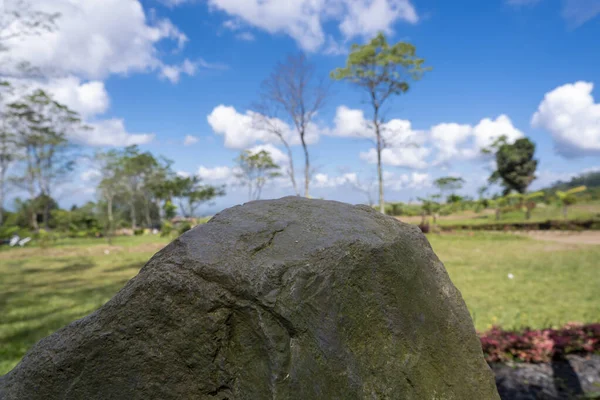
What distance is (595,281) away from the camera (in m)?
8.78

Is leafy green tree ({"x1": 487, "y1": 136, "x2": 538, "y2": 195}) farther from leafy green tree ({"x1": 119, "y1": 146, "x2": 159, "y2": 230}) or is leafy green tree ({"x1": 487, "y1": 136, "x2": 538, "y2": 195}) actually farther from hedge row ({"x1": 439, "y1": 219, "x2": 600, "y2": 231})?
leafy green tree ({"x1": 119, "y1": 146, "x2": 159, "y2": 230})

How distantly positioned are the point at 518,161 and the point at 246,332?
37.8 metres

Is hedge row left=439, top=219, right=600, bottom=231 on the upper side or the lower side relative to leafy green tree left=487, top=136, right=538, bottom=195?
lower

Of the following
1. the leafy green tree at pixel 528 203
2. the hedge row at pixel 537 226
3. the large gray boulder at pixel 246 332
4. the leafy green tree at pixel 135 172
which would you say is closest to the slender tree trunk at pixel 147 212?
the leafy green tree at pixel 135 172

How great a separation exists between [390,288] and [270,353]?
72 centimetres

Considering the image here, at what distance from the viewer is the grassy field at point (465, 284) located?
6383 millimetres

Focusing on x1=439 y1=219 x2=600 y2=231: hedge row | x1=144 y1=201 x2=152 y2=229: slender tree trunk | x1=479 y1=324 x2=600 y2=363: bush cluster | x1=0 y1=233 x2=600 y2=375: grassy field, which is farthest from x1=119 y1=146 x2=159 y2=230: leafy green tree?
x1=479 y1=324 x2=600 y2=363: bush cluster

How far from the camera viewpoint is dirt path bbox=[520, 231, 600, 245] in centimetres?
1603

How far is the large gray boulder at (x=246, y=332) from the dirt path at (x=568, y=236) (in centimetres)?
1724

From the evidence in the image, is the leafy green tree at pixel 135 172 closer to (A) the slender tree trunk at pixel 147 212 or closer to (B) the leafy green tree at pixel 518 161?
(A) the slender tree trunk at pixel 147 212

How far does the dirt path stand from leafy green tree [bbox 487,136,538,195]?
16544 millimetres

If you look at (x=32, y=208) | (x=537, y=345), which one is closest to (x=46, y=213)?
(x=32, y=208)

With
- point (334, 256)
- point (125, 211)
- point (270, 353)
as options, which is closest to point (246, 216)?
point (334, 256)

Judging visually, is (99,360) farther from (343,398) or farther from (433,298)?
(433,298)
